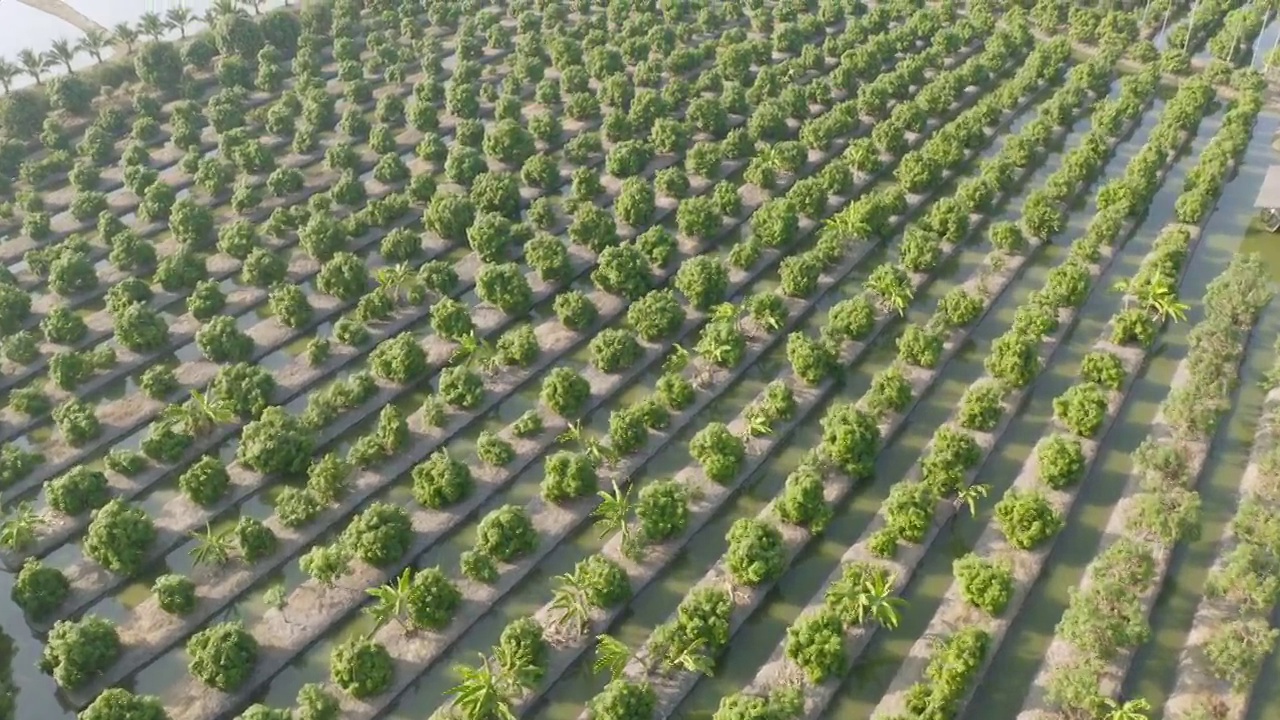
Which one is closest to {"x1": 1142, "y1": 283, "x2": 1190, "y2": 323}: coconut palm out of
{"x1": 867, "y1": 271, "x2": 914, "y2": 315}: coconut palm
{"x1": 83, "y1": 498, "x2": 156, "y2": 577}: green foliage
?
{"x1": 867, "y1": 271, "x2": 914, "y2": 315}: coconut palm

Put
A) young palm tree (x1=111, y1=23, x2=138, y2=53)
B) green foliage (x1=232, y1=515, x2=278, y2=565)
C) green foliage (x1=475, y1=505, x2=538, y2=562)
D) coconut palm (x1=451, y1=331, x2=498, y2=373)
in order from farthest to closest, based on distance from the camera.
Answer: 1. young palm tree (x1=111, y1=23, x2=138, y2=53)
2. coconut palm (x1=451, y1=331, x2=498, y2=373)
3. green foliage (x1=232, y1=515, x2=278, y2=565)
4. green foliage (x1=475, y1=505, x2=538, y2=562)

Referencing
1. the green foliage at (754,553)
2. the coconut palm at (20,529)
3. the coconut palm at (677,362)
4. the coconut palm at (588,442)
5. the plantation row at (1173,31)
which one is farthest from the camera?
the plantation row at (1173,31)

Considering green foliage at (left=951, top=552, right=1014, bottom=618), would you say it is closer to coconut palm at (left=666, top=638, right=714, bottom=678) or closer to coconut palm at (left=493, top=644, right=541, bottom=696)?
coconut palm at (left=666, top=638, right=714, bottom=678)

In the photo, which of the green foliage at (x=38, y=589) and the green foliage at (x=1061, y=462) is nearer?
the green foliage at (x=38, y=589)

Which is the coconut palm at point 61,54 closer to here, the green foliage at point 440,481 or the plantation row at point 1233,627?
the green foliage at point 440,481

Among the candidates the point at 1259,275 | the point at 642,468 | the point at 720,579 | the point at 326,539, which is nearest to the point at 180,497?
the point at 326,539

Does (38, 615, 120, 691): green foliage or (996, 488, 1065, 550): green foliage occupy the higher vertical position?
(38, 615, 120, 691): green foliage

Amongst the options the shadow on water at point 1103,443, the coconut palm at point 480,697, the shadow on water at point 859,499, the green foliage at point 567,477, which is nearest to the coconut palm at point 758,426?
the shadow on water at point 859,499
